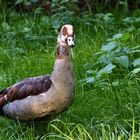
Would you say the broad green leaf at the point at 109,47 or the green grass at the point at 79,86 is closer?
the green grass at the point at 79,86

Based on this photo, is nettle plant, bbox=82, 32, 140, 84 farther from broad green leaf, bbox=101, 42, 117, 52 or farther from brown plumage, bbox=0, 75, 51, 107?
brown plumage, bbox=0, 75, 51, 107

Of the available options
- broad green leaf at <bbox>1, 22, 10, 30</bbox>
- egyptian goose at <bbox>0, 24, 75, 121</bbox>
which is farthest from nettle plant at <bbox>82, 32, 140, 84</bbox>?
broad green leaf at <bbox>1, 22, 10, 30</bbox>

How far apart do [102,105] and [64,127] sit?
0.57 metres

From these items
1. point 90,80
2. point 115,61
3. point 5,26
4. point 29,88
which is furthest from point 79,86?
point 5,26

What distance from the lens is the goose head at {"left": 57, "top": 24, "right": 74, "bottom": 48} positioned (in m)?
4.21

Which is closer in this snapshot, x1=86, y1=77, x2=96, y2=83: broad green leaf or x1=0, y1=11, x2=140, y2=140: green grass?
x1=0, y1=11, x2=140, y2=140: green grass

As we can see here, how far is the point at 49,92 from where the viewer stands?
13.9ft

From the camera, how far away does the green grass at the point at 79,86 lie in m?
4.25

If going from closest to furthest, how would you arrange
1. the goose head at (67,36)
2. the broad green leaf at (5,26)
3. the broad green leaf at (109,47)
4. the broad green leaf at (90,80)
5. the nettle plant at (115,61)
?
the goose head at (67,36), the broad green leaf at (90,80), the nettle plant at (115,61), the broad green leaf at (109,47), the broad green leaf at (5,26)

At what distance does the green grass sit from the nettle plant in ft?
0.09

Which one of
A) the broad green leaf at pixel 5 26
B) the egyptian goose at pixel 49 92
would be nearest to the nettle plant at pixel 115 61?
the egyptian goose at pixel 49 92

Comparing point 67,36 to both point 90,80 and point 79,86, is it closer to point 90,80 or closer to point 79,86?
point 90,80

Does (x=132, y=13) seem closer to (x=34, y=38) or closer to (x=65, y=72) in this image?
(x=34, y=38)

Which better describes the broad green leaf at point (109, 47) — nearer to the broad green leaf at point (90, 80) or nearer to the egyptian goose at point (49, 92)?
the broad green leaf at point (90, 80)
